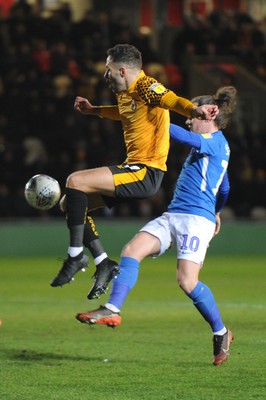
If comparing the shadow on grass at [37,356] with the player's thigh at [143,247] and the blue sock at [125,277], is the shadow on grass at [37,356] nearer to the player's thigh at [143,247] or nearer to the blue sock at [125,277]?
the blue sock at [125,277]

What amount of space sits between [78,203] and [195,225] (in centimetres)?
100

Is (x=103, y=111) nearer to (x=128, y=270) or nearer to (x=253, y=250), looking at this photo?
(x=128, y=270)

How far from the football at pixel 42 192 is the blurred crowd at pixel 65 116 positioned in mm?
11227

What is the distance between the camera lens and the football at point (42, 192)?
320 inches

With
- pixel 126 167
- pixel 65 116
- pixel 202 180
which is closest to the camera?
pixel 126 167

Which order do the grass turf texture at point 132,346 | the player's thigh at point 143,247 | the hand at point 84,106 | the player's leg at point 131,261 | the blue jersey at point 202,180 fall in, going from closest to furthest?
the grass turf texture at point 132,346 → the player's leg at point 131,261 → the player's thigh at point 143,247 → the blue jersey at point 202,180 → the hand at point 84,106

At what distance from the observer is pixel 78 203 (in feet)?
26.0

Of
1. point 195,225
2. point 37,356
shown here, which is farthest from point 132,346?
point 195,225

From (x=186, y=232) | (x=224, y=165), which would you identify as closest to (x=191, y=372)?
(x=186, y=232)

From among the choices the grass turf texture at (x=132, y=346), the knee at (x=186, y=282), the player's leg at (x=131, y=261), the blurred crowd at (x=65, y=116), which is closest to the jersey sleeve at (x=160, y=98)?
the player's leg at (x=131, y=261)

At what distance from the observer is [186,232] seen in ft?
27.1

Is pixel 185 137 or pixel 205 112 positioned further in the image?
pixel 185 137

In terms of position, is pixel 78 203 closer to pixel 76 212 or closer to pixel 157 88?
pixel 76 212

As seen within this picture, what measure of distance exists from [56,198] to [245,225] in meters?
12.4
